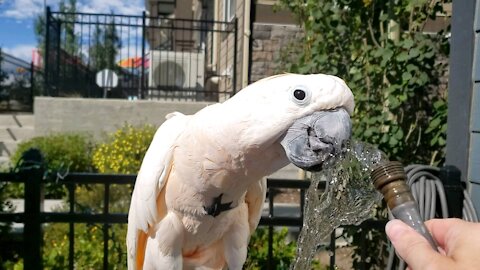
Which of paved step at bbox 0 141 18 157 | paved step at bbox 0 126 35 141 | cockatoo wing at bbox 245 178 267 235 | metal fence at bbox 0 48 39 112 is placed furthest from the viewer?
metal fence at bbox 0 48 39 112

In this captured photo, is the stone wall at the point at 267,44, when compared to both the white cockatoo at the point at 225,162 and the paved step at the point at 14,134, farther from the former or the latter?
the white cockatoo at the point at 225,162

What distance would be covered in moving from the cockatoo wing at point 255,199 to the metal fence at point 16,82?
11060mm

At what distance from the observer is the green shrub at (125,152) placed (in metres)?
4.91

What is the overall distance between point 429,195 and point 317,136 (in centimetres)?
106

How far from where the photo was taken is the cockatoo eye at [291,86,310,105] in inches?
40.4

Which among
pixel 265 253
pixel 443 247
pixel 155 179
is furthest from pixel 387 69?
pixel 443 247

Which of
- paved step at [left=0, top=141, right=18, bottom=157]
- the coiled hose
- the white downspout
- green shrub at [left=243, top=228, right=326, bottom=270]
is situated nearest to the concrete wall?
the white downspout

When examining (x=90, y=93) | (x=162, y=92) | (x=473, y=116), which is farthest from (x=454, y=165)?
(x=90, y=93)

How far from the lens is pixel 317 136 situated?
1.03 metres

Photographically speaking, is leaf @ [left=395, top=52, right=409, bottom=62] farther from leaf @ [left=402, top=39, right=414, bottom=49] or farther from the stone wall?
the stone wall

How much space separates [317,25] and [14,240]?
95.7 inches

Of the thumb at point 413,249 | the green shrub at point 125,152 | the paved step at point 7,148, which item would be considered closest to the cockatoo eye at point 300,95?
the thumb at point 413,249

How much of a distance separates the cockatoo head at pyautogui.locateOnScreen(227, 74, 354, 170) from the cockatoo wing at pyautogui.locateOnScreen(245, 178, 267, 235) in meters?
0.44

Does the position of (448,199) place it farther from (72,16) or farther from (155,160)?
(72,16)
